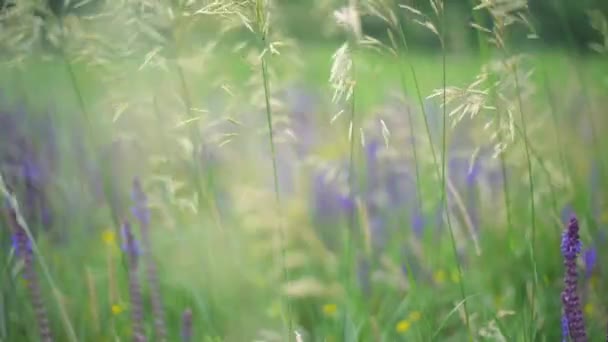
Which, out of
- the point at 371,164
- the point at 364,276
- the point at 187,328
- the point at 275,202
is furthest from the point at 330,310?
the point at 371,164

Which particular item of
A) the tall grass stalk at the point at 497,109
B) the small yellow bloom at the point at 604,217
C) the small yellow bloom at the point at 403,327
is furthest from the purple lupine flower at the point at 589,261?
the small yellow bloom at the point at 604,217

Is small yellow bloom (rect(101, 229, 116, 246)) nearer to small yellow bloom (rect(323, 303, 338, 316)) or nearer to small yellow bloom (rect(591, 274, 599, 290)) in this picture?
small yellow bloom (rect(323, 303, 338, 316))

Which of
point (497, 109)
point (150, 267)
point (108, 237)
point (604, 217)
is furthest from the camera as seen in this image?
point (604, 217)

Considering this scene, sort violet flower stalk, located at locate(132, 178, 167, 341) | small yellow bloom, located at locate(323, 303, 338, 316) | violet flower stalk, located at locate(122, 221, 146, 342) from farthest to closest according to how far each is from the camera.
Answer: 1. small yellow bloom, located at locate(323, 303, 338, 316)
2. violet flower stalk, located at locate(132, 178, 167, 341)
3. violet flower stalk, located at locate(122, 221, 146, 342)

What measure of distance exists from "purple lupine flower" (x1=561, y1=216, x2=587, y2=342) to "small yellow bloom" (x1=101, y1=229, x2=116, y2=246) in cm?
175

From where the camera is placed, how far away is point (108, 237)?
2.72 meters

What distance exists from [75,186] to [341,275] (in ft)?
4.77

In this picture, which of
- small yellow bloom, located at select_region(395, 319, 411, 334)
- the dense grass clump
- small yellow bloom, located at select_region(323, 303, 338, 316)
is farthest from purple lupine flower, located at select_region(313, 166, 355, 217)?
small yellow bloom, located at select_region(395, 319, 411, 334)

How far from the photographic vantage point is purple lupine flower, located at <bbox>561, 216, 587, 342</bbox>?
1424mm

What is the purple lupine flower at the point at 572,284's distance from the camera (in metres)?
1.42

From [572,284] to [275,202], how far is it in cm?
120

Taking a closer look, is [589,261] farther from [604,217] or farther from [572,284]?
[604,217]

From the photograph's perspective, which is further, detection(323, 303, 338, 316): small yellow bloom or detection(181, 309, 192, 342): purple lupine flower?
detection(323, 303, 338, 316): small yellow bloom

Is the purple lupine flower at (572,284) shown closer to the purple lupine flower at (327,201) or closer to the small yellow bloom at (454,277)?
the small yellow bloom at (454,277)
